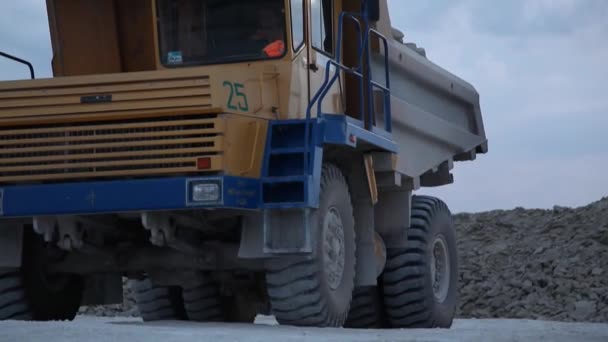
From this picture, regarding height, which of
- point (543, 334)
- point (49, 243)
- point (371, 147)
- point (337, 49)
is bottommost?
point (543, 334)

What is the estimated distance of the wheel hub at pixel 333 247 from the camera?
10289mm

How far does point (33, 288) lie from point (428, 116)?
452cm

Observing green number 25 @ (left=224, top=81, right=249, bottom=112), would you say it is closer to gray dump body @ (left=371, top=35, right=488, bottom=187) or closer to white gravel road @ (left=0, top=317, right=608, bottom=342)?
white gravel road @ (left=0, top=317, right=608, bottom=342)

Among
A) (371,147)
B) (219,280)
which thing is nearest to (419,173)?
(371,147)

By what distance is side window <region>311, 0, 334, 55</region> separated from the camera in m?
10.9

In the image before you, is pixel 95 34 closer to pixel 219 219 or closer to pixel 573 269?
pixel 219 219

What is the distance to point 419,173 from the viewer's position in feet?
42.5

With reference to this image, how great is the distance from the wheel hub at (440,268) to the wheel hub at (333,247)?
277cm

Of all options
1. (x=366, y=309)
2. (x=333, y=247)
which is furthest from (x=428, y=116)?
(x=333, y=247)

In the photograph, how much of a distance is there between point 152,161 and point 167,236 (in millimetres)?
648

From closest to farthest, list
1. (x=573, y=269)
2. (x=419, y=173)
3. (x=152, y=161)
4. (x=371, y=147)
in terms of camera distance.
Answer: (x=152, y=161), (x=371, y=147), (x=419, y=173), (x=573, y=269)

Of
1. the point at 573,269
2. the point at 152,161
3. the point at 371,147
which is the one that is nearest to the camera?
the point at 152,161

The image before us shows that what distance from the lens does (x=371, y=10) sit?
11047 millimetres

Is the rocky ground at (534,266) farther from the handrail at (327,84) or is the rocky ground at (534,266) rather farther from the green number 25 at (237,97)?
the green number 25 at (237,97)
